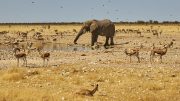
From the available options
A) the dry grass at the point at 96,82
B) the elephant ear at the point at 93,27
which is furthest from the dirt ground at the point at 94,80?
the elephant ear at the point at 93,27

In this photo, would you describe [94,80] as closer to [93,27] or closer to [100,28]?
[93,27]

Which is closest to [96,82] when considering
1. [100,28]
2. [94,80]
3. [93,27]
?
[94,80]

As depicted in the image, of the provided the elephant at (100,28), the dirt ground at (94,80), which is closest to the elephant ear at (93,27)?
the elephant at (100,28)

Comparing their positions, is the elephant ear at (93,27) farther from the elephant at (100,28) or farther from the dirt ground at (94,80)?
the dirt ground at (94,80)

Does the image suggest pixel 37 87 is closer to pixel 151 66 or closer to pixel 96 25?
pixel 151 66

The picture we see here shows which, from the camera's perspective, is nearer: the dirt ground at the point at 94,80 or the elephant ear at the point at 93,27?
the dirt ground at the point at 94,80

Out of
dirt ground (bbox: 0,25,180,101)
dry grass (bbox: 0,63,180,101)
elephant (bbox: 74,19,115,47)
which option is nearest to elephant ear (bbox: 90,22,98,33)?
elephant (bbox: 74,19,115,47)

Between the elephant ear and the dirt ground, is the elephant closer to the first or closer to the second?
the elephant ear

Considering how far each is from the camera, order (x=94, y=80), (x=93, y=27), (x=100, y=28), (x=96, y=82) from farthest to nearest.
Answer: (x=100, y=28) < (x=93, y=27) < (x=94, y=80) < (x=96, y=82)

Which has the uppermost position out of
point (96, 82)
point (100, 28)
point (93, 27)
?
point (93, 27)

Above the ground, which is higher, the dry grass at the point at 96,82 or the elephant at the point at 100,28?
the elephant at the point at 100,28

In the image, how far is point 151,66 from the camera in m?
30.9

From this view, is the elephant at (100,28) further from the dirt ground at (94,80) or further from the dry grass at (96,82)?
the dry grass at (96,82)

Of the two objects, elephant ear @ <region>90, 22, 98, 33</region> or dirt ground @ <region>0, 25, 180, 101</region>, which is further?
elephant ear @ <region>90, 22, 98, 33</region>
